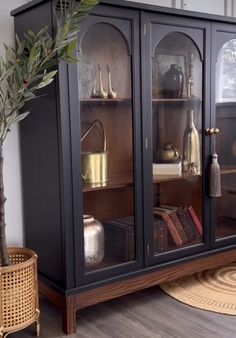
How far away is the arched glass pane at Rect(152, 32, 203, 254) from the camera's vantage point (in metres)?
1.87

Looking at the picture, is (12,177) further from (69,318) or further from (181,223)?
(181,223)

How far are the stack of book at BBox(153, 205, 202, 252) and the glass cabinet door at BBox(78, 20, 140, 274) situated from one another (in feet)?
0.72

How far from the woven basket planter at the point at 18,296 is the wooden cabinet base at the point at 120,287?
0.12 metres

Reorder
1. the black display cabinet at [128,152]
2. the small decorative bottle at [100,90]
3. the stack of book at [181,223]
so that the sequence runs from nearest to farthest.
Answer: the black display cabinet at [128,152]
the small decorative bottle at [100,90]
the stack of book at [181,223]

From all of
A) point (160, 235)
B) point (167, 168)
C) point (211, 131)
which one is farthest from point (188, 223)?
point (211, 131)

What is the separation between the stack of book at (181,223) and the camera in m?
1.97

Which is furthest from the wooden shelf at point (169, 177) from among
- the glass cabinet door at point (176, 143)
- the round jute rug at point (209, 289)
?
the round jute rug at point (209, 289)

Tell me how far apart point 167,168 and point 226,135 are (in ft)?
1.33

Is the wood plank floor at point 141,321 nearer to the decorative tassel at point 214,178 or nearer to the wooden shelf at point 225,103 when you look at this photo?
the decorative tassel at point 214,178

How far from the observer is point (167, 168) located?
6.30ft

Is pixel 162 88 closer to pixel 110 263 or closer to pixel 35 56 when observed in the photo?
pixel 35 56

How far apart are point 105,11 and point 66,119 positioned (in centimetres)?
44

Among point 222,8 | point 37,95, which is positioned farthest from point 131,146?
point 222,8

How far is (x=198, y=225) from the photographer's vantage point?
2.03m
